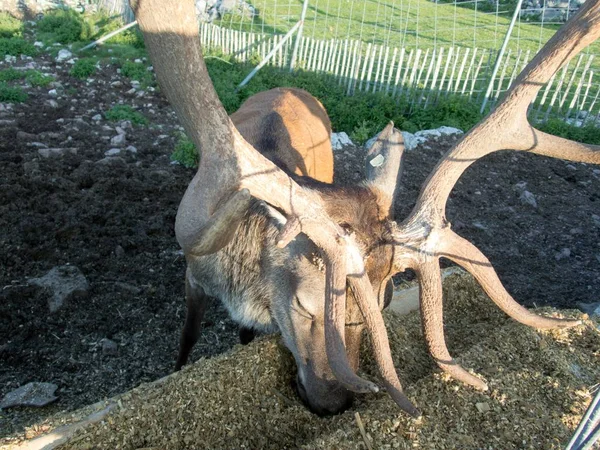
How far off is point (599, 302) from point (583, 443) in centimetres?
351

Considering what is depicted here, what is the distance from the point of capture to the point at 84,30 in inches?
468

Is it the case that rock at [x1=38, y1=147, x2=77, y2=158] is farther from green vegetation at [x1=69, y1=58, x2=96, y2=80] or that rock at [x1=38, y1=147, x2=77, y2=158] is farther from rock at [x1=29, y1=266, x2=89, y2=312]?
green vegetation at [x1=69, y1=58, x2=96, y2=80]

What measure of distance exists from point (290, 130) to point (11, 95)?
5.83 meters

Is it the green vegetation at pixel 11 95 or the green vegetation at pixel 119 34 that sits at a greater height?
the green vegetation at pixel 119 34

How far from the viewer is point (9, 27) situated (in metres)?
11.9

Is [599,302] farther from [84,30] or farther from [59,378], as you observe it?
[84,30]

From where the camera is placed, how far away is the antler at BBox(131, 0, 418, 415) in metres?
2.14

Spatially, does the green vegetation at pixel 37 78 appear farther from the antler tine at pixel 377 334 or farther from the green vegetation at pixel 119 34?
the antler tine at pixel 377 334

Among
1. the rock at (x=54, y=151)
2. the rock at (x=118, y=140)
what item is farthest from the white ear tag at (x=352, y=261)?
the rock at (x=118, y=140)

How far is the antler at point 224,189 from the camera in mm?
2145

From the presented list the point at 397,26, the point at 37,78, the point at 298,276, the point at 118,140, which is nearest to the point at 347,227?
the point at 298,276

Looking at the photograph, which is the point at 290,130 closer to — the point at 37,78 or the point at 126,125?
the point at 126,125

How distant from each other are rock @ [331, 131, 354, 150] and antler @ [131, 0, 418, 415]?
5.27m

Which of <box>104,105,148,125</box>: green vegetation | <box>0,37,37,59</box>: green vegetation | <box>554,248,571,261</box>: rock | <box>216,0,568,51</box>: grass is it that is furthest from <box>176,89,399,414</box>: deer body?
<box>216,0,568,51</box>: grass
